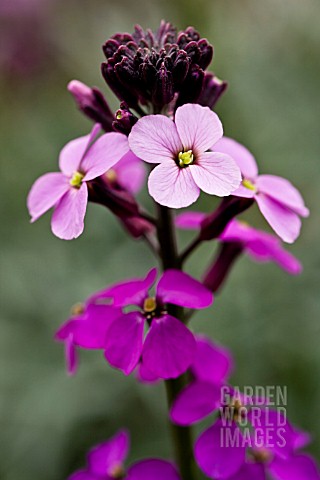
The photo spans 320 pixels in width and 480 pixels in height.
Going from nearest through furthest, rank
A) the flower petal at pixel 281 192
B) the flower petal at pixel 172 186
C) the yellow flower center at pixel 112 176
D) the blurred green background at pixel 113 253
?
the flower petal at pixel 172 186, the flower petal at pixel 281 192, the yellow flower center at pixel 112 176, the blurred green background at pixel 113 253

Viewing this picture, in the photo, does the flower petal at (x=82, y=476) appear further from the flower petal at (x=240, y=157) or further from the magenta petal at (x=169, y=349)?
the flower petal at (x=240, y=157)

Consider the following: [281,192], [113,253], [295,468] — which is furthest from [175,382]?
[113,253]

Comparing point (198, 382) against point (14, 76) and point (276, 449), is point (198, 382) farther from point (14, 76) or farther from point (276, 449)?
point (14, 76)

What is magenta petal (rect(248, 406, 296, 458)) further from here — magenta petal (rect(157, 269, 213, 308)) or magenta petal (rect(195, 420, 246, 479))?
magenta petal (rect(157, 269, 213, 308))

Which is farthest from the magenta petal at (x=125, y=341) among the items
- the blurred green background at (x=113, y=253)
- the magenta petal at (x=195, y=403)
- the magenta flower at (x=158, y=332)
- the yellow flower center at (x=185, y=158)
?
the blurred green background at (x=113, y=253)

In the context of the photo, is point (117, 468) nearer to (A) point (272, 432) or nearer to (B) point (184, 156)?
(A) point (272, 432)

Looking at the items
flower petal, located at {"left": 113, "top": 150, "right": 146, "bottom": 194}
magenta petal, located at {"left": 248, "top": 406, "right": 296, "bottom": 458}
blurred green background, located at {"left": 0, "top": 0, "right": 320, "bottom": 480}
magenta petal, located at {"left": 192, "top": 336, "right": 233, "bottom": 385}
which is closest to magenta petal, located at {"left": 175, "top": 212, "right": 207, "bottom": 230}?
flower petal, located at {"left": 113, "top": 150, "right": 146, "bottom": 194}

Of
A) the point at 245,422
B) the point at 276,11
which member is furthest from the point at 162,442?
the point at 276,11
